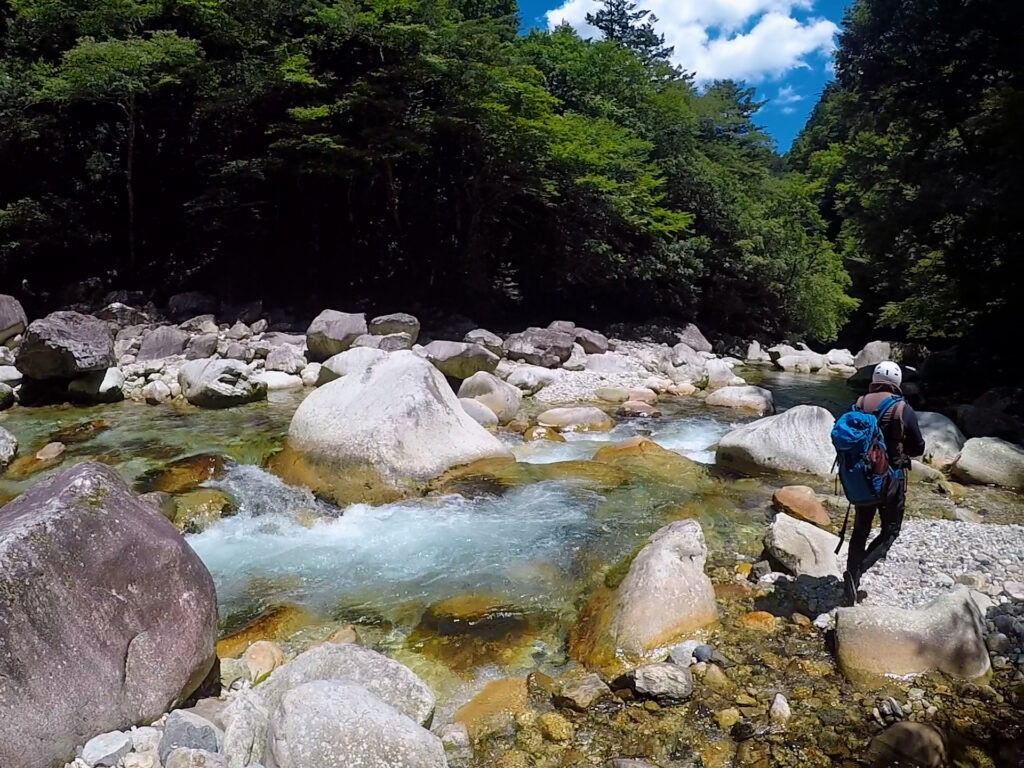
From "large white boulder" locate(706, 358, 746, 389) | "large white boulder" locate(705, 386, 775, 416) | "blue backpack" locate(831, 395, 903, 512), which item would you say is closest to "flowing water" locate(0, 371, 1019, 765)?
"blue backpack" locate(831, 395, 903, 512)

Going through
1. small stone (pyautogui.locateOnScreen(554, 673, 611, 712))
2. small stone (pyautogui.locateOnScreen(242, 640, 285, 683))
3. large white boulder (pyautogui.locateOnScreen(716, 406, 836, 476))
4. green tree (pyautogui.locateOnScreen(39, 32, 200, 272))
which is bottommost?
small stone (pyautogui.locateOnScreen(242, 640, 285, 683))

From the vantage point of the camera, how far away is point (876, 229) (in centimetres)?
1412

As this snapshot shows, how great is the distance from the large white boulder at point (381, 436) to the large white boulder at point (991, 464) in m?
5.69

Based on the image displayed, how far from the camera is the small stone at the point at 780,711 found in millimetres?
3727

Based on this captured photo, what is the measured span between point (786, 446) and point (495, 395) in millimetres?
4829

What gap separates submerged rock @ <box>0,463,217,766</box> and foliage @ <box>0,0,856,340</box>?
1608 centimetres

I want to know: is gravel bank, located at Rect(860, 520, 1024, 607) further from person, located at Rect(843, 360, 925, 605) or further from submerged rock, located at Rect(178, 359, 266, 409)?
submerged rock, located at Rect(178, 359, 266, 409)

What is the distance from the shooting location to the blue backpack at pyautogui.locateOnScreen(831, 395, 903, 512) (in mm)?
4332

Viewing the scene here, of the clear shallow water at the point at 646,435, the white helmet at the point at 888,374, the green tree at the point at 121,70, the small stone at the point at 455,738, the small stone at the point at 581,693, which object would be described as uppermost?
the green tree at the point at 121,70

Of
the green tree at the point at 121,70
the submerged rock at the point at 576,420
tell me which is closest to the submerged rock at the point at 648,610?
the submerged rock at the point at 576,420

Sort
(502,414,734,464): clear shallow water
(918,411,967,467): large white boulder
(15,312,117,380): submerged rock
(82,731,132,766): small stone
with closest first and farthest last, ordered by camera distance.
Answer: (82,731,132,766): small stone, (918,411,967,467): large white boulder, (502,414,734,464): clear shallow water, (15,312,117,380): submerged rock

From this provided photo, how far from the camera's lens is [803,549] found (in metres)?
5.39

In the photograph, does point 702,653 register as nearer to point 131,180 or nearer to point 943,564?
point 943,564

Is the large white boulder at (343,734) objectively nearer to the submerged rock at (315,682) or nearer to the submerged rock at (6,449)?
the submerged rock at (315,682)
